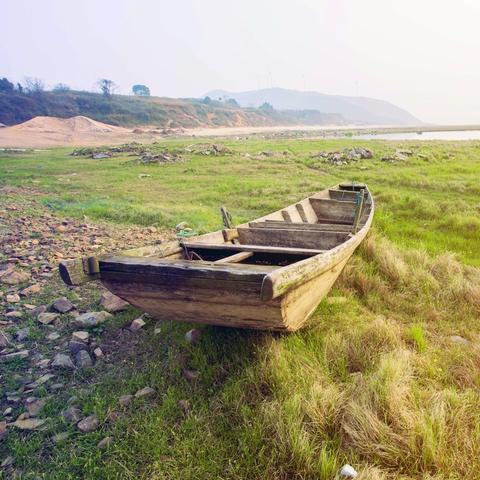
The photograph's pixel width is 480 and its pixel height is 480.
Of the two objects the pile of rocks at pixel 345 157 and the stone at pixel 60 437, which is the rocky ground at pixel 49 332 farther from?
the pile of rocks at pixel 345 157

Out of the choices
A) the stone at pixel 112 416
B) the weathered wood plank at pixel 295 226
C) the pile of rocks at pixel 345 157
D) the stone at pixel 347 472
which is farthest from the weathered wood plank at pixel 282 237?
the pile of rocks at pixel 345 157

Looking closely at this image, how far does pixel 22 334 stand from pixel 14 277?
5.51 feet

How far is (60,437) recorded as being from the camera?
10.3 ft

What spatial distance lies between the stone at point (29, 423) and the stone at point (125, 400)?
627 millimetres

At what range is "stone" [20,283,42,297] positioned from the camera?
5537 mm

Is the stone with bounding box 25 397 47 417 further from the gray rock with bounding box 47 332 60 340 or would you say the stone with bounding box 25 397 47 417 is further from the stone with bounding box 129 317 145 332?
the stone with bounding box 129 317 145 332

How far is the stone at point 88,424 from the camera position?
324 centimetres

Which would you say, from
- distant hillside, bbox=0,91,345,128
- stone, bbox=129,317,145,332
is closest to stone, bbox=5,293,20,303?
stone, bbox=129,317,145,332

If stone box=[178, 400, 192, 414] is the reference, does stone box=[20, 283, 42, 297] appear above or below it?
above

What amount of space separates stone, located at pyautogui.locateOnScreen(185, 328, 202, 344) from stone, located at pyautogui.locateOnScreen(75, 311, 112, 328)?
4.16 feet

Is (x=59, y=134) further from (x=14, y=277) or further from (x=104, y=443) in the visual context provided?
(x=104, y=443)

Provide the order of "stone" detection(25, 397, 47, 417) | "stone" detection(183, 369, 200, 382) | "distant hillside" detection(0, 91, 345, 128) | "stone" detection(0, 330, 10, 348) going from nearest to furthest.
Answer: "stone" detection(25, 397, 47, 417) → "stone" detection(183, 369, 200, 382) → "stone" detection(0, 330, 10, 348) → "distant hillside" detection(0, 91, 345, 128)

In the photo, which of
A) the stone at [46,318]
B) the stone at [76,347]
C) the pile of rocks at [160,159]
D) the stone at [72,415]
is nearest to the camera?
the stone at [72,415]

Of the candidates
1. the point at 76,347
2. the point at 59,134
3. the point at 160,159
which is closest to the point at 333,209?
the point at 76,347
